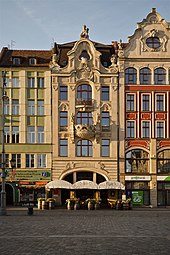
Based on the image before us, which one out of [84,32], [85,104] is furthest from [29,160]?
[84,32]

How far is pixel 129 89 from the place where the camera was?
5344cm

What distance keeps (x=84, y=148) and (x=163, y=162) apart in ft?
28.4

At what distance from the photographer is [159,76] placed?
53.8 m

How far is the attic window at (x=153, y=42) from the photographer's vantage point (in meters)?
54.5

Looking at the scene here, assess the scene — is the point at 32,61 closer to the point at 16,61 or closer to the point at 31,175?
the point at 16,61

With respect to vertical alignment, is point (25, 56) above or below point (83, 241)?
above

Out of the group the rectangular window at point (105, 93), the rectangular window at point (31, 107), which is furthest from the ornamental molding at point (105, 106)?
the rectangular window at point (31, 107)

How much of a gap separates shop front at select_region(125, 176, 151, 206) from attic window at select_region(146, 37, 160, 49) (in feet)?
47.6

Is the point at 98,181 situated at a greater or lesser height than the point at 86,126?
lesser

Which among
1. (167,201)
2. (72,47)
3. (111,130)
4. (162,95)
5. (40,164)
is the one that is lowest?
(167,201)

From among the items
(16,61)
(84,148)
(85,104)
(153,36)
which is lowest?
(84,148)

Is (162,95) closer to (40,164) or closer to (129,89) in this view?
(129,89)

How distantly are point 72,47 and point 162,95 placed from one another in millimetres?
11675

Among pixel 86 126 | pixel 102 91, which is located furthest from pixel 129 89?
pixel 86 126
